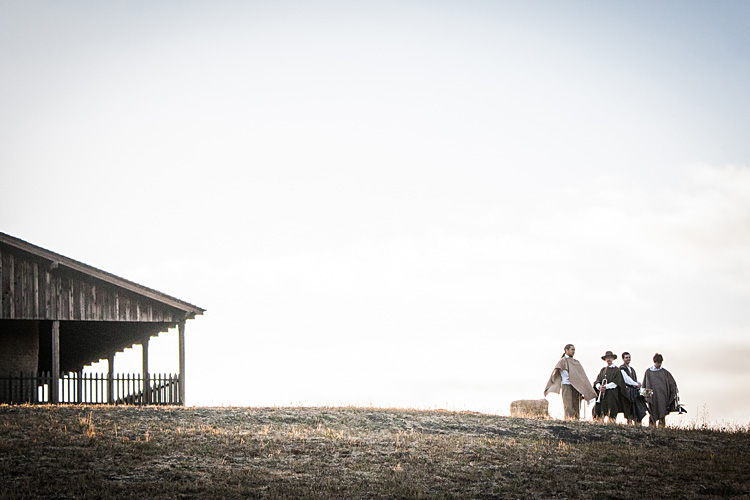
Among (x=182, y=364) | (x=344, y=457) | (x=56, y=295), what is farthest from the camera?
(x=182, y=364)

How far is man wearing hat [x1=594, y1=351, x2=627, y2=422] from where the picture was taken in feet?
82.7

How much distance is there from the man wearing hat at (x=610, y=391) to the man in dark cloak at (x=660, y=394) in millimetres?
781

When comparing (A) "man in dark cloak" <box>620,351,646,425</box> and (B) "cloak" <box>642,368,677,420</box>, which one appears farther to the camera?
(A) "man in dark cloak" <box>620,351,646,425</box>

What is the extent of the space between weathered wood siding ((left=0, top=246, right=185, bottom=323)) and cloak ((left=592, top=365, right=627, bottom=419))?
54.0 feet

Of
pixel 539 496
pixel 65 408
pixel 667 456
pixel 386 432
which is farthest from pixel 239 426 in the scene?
pixel 667 456

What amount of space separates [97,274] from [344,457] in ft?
49.3

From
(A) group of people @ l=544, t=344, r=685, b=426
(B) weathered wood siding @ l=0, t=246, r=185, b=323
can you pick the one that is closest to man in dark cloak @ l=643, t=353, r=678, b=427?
(A) group of people @ l=544, t=344, r=685, b=426

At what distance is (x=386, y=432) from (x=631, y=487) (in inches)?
278

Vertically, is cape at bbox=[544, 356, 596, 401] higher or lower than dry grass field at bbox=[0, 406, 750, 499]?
higher

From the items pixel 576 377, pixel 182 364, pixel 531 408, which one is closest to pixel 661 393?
pixel 576 377

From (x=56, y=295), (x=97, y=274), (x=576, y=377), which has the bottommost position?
(x=576, y=377)

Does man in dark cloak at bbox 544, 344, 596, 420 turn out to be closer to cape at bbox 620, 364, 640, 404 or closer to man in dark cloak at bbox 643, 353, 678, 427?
cape at bbox 620, 364, 640, 404

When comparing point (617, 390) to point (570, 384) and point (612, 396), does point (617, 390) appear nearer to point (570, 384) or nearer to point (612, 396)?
point (612, 396)

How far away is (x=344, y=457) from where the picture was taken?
17875 mm
